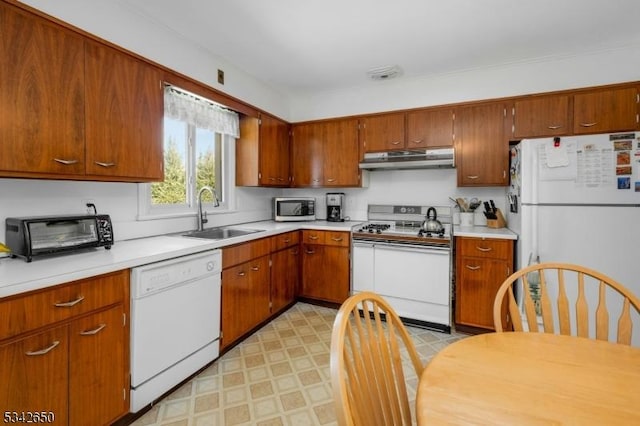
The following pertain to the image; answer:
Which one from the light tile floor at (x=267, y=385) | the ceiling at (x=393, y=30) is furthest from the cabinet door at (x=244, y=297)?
the ceiling at (x=393, y=30)

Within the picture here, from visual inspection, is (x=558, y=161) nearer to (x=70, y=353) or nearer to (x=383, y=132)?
(x=383, y=132)

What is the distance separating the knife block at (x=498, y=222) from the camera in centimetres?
284

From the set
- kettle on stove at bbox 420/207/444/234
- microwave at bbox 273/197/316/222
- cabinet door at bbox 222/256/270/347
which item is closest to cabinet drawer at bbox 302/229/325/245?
microwave at bbox 273/197/316/222

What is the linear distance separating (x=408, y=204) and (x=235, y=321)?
2.19m

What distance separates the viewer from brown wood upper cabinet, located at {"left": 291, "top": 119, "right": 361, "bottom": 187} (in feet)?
11.1

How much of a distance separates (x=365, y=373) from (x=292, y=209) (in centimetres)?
280

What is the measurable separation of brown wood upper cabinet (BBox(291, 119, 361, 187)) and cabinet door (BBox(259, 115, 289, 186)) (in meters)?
0.13

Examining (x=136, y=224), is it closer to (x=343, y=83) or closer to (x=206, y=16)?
(x=206, y=16)

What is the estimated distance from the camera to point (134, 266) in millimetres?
1561

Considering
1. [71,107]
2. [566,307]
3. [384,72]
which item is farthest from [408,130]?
[71,107]

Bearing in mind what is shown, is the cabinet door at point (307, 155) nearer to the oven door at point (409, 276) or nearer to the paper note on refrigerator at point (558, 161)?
the oven door at point (409, 276)

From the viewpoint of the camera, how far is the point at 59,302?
1.26 meters

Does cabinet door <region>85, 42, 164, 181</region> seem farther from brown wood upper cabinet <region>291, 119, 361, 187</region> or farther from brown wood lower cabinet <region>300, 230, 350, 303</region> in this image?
brown wood upper cabinet <region>291, 119, 361, 187</region>

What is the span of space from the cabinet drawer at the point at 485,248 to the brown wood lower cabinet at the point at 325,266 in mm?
1059
